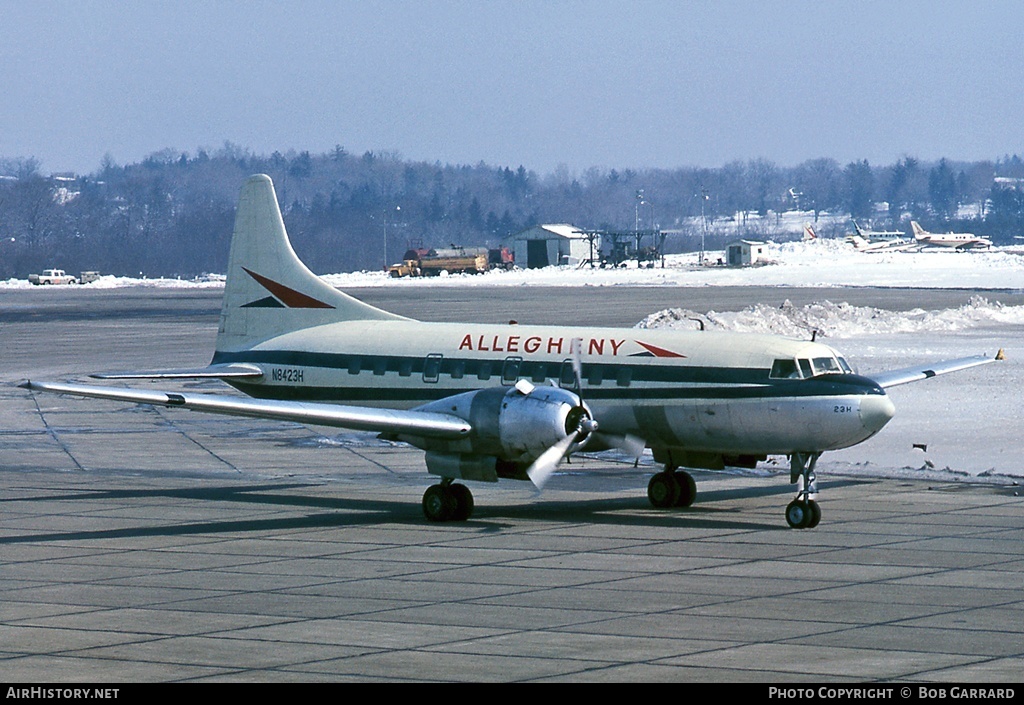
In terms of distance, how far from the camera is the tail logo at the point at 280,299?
106 feet

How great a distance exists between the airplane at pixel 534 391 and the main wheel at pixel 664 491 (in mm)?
26

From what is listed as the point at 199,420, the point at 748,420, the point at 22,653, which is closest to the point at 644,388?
the point at 748,420

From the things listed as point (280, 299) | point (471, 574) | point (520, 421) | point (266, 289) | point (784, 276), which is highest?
point (266, 289)

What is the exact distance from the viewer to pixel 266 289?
32.9m

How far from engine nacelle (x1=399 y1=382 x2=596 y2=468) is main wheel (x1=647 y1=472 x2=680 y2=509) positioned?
2900mm

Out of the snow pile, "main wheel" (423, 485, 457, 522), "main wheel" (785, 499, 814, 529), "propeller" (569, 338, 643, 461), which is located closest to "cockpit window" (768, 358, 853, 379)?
"main wheel" (785, 499, 814, 529)

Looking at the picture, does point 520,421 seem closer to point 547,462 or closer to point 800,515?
point 547,462

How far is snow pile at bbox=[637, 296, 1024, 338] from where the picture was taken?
211 feet

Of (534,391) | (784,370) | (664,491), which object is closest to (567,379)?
(534,391)

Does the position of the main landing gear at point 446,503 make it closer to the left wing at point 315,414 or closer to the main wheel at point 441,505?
the main wheel at point 441,505

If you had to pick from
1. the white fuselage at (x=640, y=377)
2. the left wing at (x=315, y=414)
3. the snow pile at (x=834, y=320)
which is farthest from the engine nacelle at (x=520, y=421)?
the snow pile at (x=834, y=320)

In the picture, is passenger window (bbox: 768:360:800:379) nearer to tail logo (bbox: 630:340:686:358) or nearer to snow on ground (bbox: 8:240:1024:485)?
tail logo (bbox: 630:340:686:358)

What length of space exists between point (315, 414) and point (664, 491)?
6.93 metres

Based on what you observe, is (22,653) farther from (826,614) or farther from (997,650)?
(997,650)
